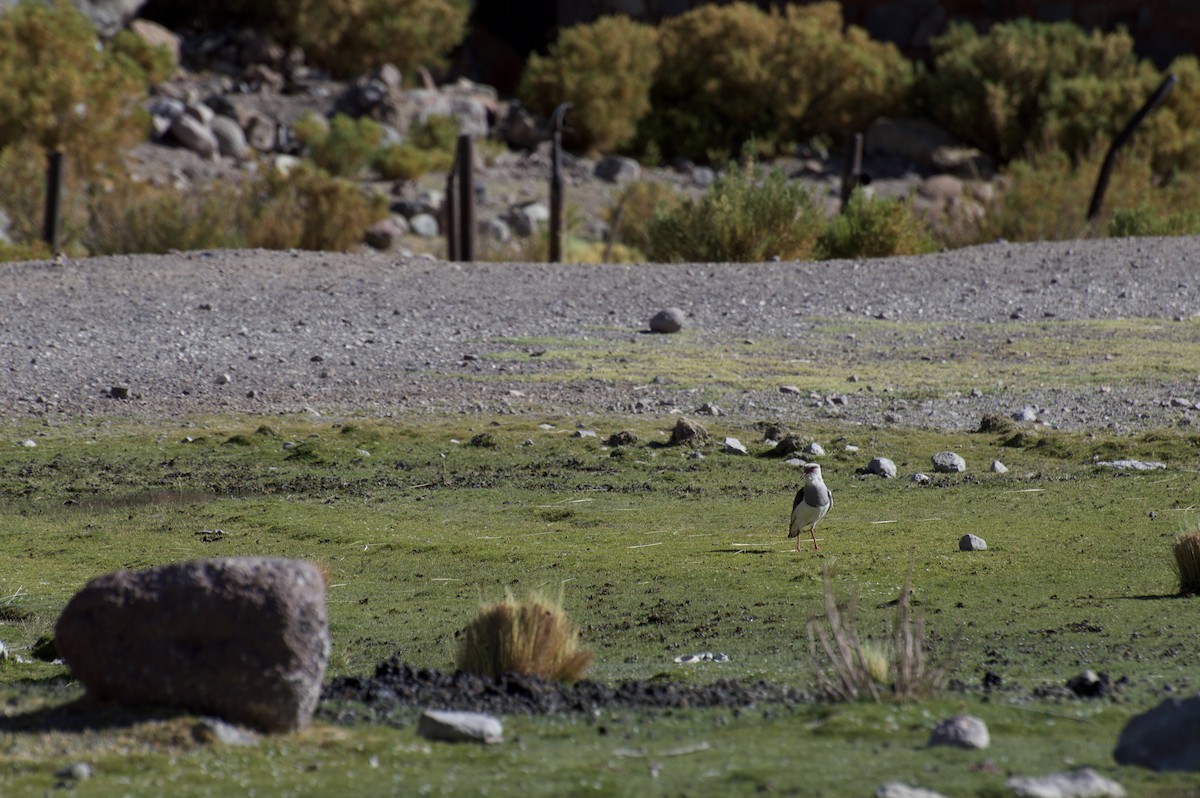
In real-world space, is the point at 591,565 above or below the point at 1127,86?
below

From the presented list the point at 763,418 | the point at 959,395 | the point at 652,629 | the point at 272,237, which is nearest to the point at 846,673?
the point at 652,629

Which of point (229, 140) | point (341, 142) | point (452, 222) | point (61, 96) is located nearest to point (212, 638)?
point (452, 222)

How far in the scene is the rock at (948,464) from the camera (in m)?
9.05

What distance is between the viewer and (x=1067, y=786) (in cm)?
345

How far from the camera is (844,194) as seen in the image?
20.0 meters

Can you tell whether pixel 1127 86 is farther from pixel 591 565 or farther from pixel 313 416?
pixel 591 565

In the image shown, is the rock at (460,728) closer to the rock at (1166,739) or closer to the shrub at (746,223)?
the rock at (1166,739)

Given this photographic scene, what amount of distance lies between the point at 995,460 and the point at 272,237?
37.4ft

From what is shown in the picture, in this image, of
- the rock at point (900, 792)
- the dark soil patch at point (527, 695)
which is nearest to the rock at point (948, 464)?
the dark soil patch at point (527, 695)

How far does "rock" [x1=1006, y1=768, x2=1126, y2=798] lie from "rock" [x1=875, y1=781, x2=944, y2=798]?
183 millimetres

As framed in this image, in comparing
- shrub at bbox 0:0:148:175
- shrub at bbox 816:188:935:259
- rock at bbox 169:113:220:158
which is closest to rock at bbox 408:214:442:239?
shrub at bbox 0:0:148:175

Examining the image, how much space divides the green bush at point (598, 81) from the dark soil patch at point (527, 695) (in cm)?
2739

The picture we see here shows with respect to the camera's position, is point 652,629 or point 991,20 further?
point 991,20

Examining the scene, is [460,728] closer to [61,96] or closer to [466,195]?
[466,195]
